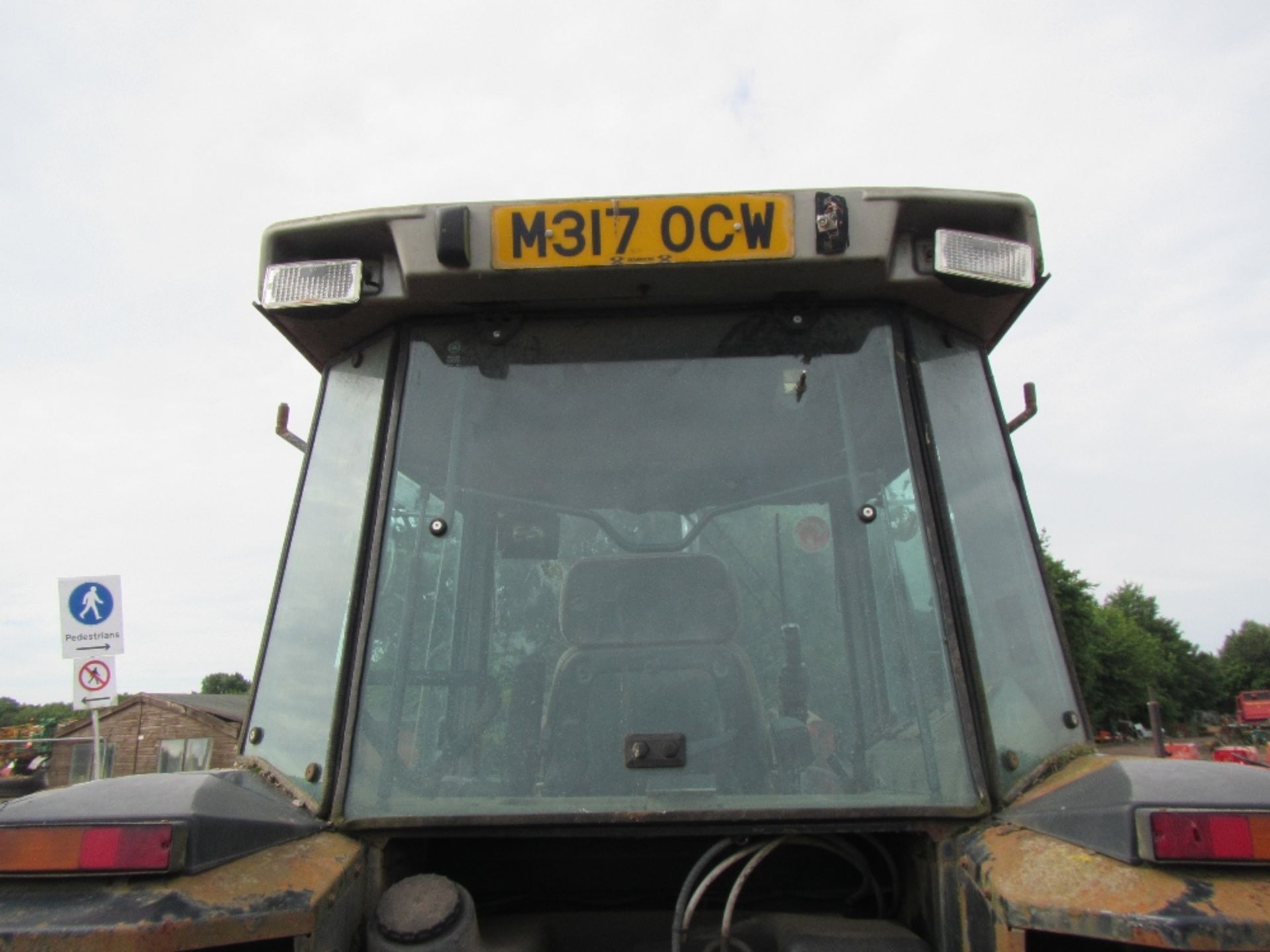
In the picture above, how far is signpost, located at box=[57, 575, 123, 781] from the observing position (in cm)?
884

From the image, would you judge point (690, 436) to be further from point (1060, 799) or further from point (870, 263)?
point (1060, 799)

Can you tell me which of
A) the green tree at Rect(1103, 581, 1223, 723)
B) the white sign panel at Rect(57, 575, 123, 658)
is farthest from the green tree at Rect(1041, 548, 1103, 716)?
the white sign panel at Rect(57, 575, 123, 658)

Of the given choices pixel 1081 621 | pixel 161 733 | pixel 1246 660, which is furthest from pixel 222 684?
pixel 1246 660

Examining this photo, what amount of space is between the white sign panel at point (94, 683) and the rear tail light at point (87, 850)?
8.04m

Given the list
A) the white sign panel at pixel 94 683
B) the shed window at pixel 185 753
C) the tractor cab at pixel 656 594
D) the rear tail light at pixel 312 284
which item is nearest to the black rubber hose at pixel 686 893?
the tractor cab at pixel 656 594

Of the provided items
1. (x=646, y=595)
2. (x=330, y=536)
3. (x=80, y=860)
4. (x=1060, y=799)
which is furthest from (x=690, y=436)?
Answer: (x=80, y=860)

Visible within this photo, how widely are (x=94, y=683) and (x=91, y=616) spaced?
Answer: 59 centimetres

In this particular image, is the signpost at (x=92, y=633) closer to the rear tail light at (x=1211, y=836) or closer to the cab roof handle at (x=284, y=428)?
→ the cab roof handle at (x=284, y=428)

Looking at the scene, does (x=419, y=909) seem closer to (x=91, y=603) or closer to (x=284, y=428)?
(x=284, y=428)

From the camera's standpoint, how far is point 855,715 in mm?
1987

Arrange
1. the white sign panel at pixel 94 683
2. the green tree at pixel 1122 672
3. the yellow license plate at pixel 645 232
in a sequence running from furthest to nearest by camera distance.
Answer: the green tree at pixel 1122 672
the white sign panel at pixel 94 683
the yellow license plate at pixel 645 232

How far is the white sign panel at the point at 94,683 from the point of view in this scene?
346 inches

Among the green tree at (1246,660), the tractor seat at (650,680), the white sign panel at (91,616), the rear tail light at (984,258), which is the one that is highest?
the green tree at (1246,660)

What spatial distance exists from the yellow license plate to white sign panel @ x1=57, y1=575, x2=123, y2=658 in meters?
8.27
